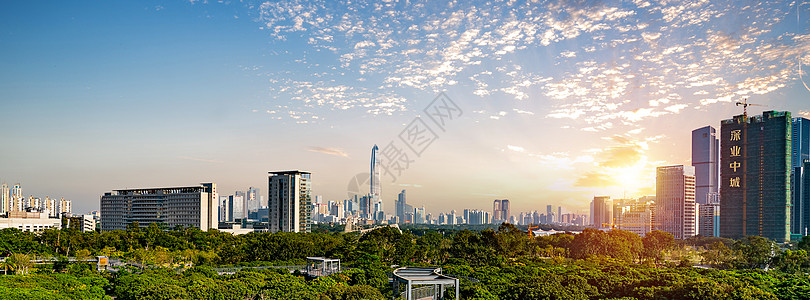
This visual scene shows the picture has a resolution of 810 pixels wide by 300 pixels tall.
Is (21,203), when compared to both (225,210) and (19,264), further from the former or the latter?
(19,264)

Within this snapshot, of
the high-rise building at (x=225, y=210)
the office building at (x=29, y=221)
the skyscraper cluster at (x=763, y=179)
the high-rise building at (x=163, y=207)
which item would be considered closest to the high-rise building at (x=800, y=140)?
the skyscraper cluster at (x=763, y=179)

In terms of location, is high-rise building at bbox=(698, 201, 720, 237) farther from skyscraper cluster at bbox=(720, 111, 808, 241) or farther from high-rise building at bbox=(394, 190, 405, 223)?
high-rise building at bbox=(394, 190, 405, 223)

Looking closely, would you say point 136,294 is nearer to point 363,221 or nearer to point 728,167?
point 728,167

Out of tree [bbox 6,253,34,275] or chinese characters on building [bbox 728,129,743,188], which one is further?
chinese characters on building [bbox 728,129,743,188]

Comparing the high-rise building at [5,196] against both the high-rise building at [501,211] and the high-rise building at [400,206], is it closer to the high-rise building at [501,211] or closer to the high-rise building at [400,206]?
the high-rise building at [400,206]

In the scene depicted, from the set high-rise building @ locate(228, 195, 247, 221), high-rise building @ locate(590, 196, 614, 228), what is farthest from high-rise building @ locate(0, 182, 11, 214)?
high-rise building @ locate(590, 196, 614, 228)

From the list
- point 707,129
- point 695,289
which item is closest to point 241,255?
point 695,289

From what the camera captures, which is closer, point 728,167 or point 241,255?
point 241,255
